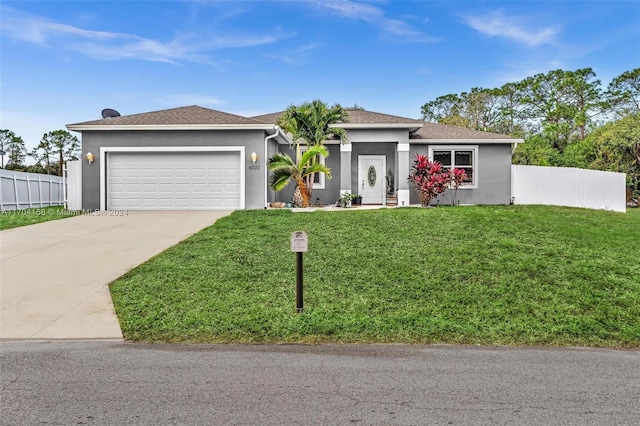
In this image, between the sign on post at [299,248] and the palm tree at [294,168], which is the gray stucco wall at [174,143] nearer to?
the palm tree at [294,168]

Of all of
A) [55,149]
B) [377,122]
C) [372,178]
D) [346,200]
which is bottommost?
[346,200]

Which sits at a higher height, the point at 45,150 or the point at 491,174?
the point at 45,150

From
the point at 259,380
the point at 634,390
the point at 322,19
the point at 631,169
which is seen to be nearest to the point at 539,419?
the point at 634,390

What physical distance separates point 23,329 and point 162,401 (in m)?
3.08

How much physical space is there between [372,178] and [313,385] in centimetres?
1578

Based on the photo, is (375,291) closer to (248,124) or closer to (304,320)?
(304,320)

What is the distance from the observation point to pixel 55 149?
4281cm

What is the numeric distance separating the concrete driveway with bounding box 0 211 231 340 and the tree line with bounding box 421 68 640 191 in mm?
24713

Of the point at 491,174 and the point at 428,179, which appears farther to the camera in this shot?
the point at 491,174

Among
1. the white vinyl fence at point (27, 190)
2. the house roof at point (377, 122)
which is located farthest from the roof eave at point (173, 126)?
the white vinyl fence at point (27, 190)

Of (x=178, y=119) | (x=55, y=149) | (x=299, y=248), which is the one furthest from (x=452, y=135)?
(x=55, y=149)

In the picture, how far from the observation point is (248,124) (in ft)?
51.2

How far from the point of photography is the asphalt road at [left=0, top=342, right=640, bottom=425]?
3111mm

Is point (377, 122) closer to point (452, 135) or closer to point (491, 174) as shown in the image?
point (452, 135)
